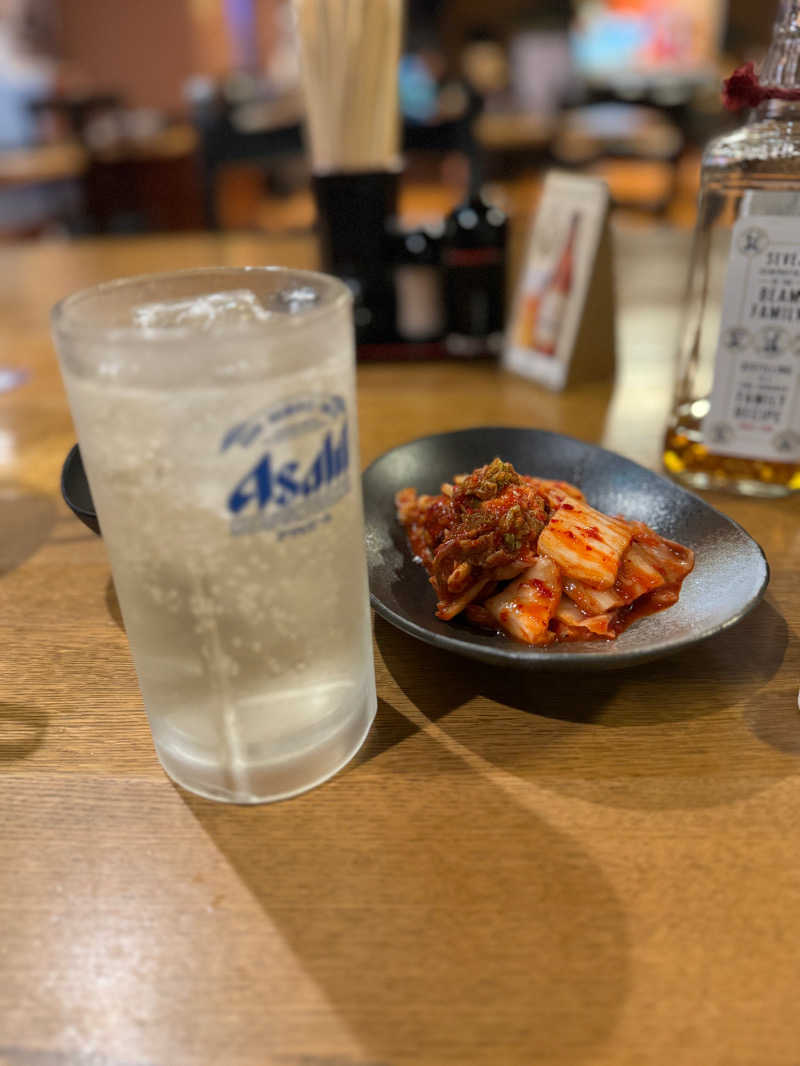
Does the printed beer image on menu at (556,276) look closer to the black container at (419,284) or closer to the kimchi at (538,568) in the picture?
the black container at (419,284)

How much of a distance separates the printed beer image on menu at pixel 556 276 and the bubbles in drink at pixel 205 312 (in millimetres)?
857

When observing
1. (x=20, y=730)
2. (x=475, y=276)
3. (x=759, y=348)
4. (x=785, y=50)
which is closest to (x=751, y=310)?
(x=759, y=348)

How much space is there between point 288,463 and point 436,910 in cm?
28

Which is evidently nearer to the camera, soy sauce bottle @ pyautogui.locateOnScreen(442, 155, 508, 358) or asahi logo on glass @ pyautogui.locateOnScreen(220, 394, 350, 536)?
asahi logo on glass @ pyautogui.locateOnScreen(220, 394, 350, 536)

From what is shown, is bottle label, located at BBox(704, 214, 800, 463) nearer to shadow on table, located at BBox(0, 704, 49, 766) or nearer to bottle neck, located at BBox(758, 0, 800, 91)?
bottle neck, located at BBox(758, 0, 800, 91)

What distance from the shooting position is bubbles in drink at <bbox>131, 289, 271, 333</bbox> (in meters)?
0.52

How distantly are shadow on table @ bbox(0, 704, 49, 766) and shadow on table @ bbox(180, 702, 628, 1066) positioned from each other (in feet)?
0.48

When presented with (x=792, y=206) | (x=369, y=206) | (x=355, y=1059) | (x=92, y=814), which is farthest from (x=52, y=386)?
(x=355, y=1059)

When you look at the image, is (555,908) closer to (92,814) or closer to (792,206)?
(92,814)

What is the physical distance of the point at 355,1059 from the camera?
1.32 feet

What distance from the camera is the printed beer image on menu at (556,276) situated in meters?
1.26

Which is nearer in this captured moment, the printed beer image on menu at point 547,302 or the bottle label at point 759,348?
the bottle label at point 759,348

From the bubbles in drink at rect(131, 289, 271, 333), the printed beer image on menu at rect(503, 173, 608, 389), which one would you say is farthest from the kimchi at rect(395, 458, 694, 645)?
the printed beer image on menu at rect(503, 173, 608, 389)

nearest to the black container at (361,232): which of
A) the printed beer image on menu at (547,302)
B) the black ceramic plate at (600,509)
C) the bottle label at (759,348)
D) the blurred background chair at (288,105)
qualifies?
the printed beer image on menu at (547,302)
